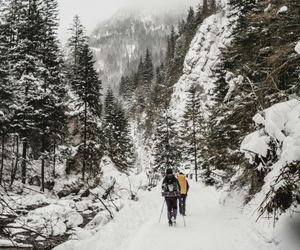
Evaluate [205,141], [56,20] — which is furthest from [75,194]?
[56,20]

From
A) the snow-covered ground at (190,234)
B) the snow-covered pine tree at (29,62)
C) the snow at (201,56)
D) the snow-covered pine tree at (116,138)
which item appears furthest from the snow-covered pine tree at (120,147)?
the snow-covered ground at (190,234)

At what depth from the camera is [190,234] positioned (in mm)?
11469

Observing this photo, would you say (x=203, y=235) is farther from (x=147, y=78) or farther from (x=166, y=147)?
(x=147, y=78)

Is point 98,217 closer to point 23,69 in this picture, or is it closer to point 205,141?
point 205,141

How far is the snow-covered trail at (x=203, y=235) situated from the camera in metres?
9.86

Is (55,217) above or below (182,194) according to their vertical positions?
below

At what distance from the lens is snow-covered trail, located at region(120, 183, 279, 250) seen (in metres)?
9.86

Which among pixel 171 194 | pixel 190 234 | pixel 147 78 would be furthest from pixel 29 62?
pixel 147 78

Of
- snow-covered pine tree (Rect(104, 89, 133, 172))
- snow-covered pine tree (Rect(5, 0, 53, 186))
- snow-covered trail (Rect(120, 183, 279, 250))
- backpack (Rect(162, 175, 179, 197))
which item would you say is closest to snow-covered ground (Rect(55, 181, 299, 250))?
snow-covered trail (Rect(120, 183, 279, 250))

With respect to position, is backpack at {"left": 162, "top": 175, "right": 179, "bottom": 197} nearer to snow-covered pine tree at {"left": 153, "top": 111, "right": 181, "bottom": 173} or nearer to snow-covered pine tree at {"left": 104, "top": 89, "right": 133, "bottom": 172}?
snow-covered pine tree at {"left": 153, "top": 111, "right": 181, "bottom": 173}

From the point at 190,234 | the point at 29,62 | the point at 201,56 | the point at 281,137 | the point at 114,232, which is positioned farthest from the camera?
the point at 201,56

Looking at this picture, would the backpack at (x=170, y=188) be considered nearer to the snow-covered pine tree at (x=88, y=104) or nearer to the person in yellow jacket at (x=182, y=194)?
the person in yellow jacket at (x=182, y=194)

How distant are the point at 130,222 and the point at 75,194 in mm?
18751

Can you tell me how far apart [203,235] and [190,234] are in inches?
17.9
